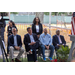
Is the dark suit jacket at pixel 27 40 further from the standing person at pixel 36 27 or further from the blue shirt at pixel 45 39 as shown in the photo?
the standing person at pixel 36 27

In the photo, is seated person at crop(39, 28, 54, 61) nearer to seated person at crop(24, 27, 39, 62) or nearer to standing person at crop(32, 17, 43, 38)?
seated person at crop(24, 27, 39, 62)

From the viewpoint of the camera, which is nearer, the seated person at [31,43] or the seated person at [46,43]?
the seated person at [31,43]

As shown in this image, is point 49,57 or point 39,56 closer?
point 49,57

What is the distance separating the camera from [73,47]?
4.06 meters

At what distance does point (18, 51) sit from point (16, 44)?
0.30 meters

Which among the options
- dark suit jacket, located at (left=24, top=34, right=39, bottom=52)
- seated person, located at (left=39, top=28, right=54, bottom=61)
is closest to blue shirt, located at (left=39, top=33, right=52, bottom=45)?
seated person, located at (left=39, top=28, right=54, bottom=61)

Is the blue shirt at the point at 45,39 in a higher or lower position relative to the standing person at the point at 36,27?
lower

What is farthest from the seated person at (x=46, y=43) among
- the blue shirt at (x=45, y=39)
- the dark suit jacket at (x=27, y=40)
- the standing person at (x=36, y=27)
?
the standing person at (x=36, y=27)

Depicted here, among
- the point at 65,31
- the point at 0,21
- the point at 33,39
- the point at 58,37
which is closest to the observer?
the point at 0,21

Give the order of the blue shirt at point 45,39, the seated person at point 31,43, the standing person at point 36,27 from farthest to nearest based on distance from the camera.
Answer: the standing person at point 36,27, the blue shirt at point 45,39, the seated person at point 31,43

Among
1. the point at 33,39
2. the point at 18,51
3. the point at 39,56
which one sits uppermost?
the point at 33,39

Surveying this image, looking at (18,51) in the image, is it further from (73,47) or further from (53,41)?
(73,47)
